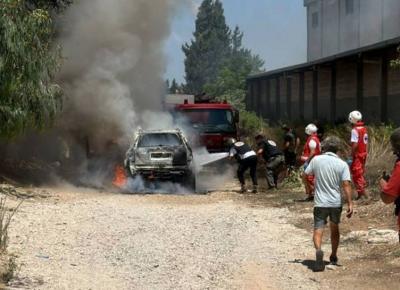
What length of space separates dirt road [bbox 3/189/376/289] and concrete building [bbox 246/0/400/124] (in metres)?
9.14

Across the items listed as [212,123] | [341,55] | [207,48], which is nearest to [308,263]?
[212,123]

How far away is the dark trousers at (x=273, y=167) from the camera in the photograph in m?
16.8

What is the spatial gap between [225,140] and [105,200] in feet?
24.0

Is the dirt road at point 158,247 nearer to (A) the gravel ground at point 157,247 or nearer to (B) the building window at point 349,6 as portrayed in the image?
(A) the gravel ground at point 157,247

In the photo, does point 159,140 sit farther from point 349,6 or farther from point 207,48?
point 207,48

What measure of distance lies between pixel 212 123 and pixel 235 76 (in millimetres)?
40836

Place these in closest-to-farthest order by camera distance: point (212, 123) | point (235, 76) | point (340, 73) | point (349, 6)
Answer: point (212, 123) → point (340, 73) → point (349, 6) → point (235, 76)

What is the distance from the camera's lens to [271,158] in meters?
16.8

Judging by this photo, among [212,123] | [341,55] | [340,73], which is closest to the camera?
[212,123]

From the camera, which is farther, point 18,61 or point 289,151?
point 289,151

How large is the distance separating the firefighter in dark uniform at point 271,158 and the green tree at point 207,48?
6062 centimetres

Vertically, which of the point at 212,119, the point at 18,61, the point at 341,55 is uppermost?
the point at 341,55

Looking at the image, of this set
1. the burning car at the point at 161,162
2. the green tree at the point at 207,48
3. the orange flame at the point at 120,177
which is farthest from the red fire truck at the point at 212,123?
the green tree at the point at 207,48

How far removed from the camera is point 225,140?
21.5 meters
